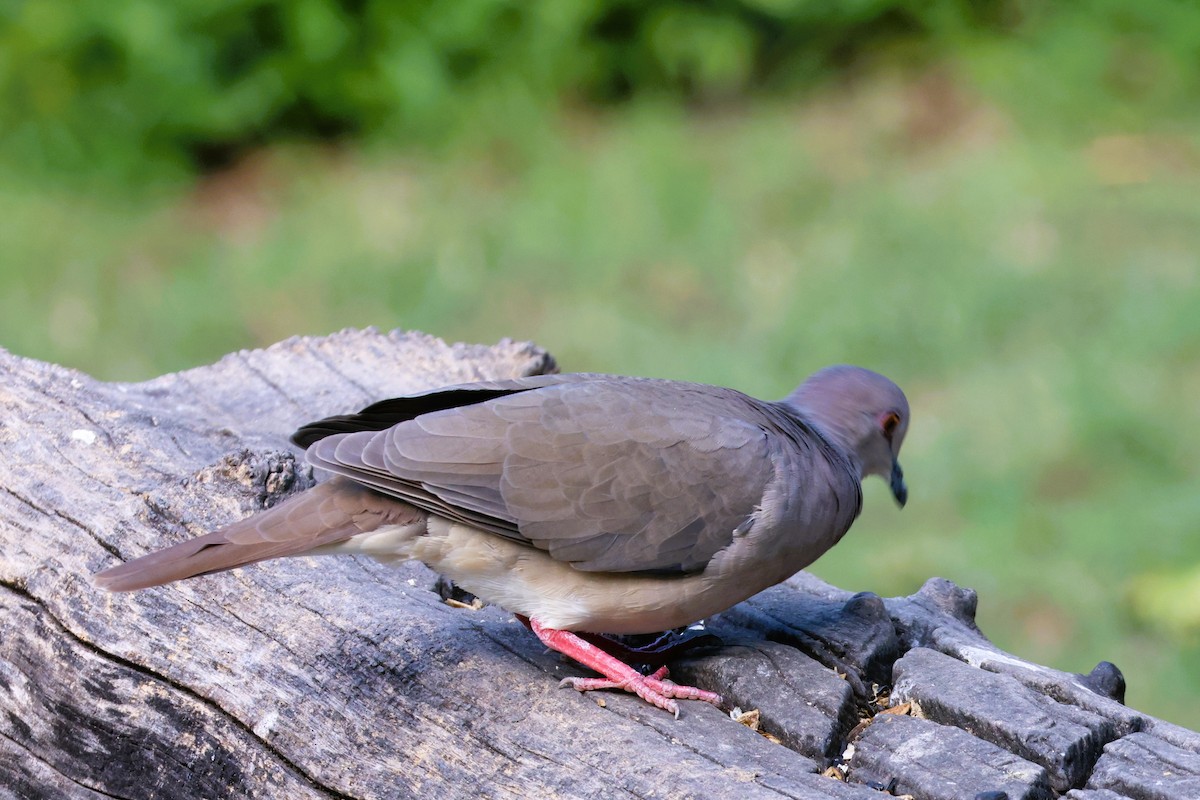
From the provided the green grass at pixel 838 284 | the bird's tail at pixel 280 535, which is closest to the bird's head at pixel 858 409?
the bird's tail at pixel 280 535

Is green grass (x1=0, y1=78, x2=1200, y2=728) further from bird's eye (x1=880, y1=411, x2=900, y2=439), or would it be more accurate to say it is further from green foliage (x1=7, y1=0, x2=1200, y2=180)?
bird's eye (x1=880, y1=411, x2=900, y2=439)

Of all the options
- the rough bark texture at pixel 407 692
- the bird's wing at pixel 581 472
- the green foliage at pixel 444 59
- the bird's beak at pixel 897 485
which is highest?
the green foliage at pixel 444 59

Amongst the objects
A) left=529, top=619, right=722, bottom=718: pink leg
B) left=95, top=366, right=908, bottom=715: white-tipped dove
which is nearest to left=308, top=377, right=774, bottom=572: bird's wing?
left=95, top=366, right=908, bottom=715: white-tipped dove

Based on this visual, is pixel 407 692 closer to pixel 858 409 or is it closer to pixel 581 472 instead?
pixel 581 472

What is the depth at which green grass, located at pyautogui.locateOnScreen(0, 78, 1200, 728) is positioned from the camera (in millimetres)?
5828

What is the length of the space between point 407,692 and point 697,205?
597cm

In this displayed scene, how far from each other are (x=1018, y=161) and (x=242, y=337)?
4626mm

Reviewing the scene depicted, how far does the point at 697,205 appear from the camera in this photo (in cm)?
850

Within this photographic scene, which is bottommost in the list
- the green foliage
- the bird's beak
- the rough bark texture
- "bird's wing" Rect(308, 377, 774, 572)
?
the rough bark texture

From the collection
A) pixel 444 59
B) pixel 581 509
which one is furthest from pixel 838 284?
pixel 581 509

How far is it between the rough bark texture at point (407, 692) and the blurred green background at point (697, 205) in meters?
2.72

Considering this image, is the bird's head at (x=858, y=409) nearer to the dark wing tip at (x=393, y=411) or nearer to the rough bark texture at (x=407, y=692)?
the rough bark texture at (x=407, y=692)

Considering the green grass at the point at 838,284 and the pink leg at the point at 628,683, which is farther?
the green grass at the point at 838,284

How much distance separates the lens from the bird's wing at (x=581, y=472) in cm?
296
